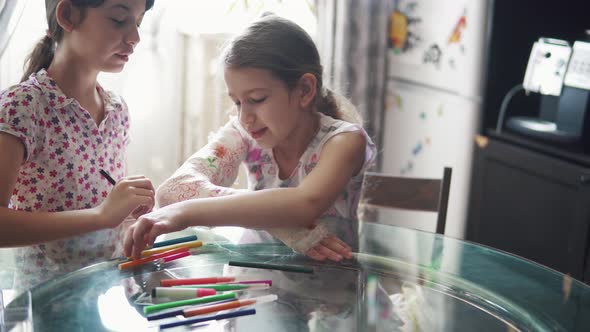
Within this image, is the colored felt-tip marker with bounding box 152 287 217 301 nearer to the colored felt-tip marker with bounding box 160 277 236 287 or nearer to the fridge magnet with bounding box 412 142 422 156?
the colored felt-tip marker with bounding box 160 277 236 287

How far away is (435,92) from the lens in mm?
2844

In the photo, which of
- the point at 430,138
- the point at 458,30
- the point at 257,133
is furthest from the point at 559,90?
the point at 257,133

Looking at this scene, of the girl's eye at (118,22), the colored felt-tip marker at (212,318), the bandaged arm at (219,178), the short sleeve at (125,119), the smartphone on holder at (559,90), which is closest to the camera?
the colored felt-tip marker at (212,318)

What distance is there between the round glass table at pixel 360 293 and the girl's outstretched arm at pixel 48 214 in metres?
0.15

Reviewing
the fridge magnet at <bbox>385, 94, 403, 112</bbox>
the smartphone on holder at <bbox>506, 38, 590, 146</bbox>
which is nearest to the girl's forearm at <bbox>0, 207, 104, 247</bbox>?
the smartphone on holder at <bbox>506, 38, 590, 146</bbox>

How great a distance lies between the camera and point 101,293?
0.99 m

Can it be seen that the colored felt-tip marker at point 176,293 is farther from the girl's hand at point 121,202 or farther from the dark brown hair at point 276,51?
the dark brown hair at point 276,51

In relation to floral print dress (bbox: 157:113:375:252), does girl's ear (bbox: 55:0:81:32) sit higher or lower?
higher

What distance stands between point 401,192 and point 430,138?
122 cm

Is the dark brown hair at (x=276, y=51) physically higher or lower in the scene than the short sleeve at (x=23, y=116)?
higher

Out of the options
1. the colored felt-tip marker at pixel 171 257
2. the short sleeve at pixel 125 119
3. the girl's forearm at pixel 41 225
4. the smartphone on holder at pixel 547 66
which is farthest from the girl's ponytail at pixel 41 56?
the smartphone on holder at pixel 547 66

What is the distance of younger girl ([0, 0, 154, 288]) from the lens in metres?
1.19

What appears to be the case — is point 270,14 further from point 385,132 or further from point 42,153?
point 385,132

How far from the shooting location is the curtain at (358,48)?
2684 mm
